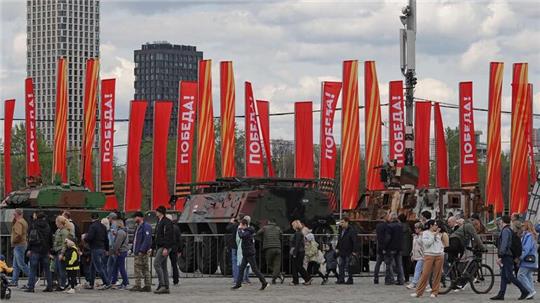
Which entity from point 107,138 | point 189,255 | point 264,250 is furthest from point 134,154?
point 264,250

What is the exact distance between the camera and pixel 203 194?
121 feet

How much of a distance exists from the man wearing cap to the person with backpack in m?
6.91

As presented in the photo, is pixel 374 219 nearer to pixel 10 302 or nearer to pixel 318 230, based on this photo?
pixel 318 230

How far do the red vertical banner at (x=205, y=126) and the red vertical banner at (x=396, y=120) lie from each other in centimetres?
632

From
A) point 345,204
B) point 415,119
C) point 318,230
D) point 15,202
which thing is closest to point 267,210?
point 318,230

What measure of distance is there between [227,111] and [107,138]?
17.4ft

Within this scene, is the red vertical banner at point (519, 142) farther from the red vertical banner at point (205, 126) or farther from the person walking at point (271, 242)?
the person walking at point (271, 242)

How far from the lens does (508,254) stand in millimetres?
25281

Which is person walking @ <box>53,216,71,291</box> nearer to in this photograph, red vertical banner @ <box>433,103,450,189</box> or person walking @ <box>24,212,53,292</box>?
person walking @ <box>24,212,53,292</box>

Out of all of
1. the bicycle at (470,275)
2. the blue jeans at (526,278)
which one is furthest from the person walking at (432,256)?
the blue jeans at (526,278)

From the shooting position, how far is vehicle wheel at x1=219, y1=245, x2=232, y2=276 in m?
34.0

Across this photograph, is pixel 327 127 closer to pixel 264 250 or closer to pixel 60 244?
pixel 264 250

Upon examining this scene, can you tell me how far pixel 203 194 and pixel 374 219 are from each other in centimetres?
523

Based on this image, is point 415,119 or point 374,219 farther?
point 415,119
